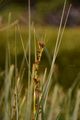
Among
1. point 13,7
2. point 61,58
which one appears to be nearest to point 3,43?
point 61,58

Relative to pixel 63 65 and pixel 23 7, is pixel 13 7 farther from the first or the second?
pixel 63 65

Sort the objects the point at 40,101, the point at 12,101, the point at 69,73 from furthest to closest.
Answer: the point at 69,73 → the point at 12,101 → the point at 40,101

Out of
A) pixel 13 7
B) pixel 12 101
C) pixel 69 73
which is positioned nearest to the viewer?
pixel 12 101

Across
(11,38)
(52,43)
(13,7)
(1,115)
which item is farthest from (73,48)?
(13,7)

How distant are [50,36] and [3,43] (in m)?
1.06

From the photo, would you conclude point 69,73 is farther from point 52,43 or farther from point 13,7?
point 13,7

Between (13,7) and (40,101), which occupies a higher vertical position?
(40,101)

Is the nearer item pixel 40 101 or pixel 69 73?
pixel 40 101

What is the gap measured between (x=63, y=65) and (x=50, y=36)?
3.94 feet

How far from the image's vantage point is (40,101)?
150cm

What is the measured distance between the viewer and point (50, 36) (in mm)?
8609

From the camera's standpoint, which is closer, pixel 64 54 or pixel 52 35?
pixel 64 54

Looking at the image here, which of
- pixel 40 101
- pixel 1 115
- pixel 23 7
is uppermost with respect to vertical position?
pixel 40 101

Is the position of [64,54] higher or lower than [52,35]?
lower
